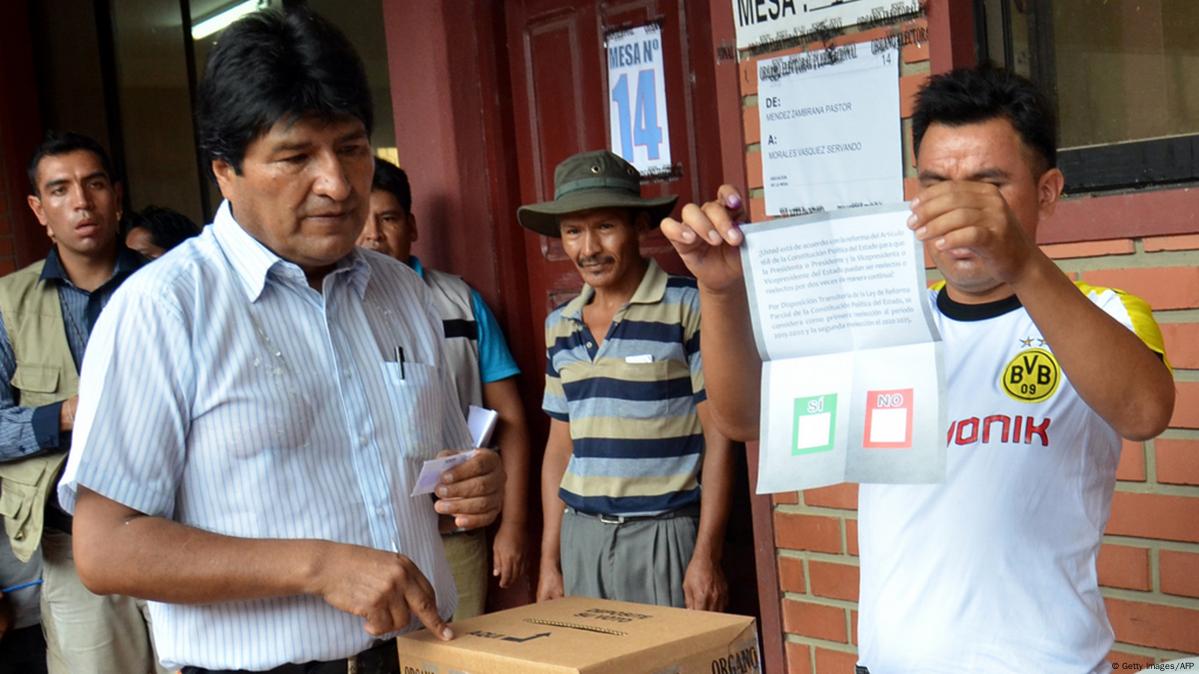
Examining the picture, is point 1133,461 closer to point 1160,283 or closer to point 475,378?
point 1160,283

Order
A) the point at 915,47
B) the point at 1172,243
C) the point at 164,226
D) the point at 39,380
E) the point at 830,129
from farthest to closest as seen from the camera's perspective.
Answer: the point at 164,226, the point at 39,380, the point at 830,129, the point at 915,47, the point at 1172,243

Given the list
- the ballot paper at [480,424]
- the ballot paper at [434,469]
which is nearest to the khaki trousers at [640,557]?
the ballot paper at [480,424]

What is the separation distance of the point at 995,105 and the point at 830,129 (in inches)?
43.6

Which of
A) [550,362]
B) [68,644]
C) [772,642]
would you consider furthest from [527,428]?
[68,644]

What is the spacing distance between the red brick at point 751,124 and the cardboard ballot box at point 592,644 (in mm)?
1555

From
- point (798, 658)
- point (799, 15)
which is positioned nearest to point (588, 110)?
point (799, 15)

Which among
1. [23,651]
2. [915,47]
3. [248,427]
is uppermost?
[915,47]

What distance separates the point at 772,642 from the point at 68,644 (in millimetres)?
2161

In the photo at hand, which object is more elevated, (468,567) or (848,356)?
(848,356)

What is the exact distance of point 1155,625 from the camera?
265 centimetres

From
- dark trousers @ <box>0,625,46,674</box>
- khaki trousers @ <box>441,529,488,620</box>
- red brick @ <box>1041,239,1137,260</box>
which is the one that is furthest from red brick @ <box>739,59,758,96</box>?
dark trousers @ <box>0,625,46,674</box>

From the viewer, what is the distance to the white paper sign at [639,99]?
12.9 ft

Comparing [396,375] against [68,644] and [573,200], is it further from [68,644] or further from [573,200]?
[68,644]

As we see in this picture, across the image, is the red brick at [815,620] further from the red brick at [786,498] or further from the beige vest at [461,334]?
the beige vest at [461,334]
